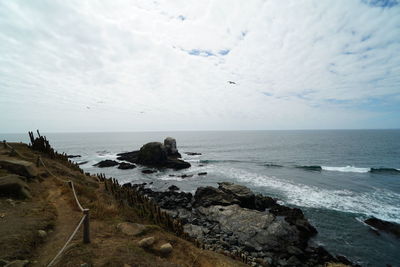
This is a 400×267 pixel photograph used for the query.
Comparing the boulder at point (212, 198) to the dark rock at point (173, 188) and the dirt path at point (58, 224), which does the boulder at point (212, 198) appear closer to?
the dark rock at point (173, 188)

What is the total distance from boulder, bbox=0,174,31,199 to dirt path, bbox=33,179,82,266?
1.11 meters

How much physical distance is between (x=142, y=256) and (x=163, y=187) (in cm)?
2680

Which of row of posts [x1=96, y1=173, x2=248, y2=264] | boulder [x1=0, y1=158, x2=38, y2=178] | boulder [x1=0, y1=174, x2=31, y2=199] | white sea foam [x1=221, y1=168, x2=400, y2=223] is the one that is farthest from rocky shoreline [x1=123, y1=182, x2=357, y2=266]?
boulder [x1=0, y1=174, x2=31, y2=199]

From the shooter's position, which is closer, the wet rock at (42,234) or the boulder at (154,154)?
the wet rock at (42,234)

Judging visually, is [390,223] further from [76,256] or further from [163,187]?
[163,187]

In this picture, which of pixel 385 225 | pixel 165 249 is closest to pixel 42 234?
pixel 165 249

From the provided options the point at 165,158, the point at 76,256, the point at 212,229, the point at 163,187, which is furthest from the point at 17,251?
the point at 165,158

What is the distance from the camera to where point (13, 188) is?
927 centimetres

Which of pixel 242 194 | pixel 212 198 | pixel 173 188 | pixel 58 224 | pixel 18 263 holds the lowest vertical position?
pixel 173 188

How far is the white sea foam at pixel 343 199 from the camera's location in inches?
840

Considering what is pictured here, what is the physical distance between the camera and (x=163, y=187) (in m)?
32.2

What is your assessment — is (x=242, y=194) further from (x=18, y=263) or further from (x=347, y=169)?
(x=347, y=169)

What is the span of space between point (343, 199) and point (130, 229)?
28626 millimetres

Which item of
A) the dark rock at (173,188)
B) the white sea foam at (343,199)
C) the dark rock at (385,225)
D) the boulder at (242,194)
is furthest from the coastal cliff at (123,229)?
the dark rock at (173,188)
